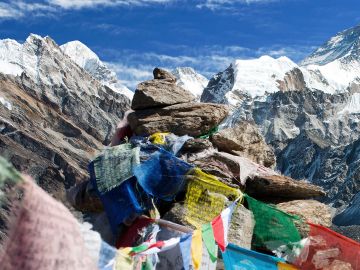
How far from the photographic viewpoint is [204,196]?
11664mm

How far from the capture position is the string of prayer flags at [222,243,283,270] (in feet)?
33.7

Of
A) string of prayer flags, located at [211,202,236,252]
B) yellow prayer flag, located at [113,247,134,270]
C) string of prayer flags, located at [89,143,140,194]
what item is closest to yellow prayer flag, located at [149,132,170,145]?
string of prayer flags, located at [89,143,140,194]

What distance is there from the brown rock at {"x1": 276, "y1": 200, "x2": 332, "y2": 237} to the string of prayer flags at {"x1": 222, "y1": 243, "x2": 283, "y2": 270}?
2.27 metres

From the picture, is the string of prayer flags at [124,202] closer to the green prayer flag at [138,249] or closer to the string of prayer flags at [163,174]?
the string of prayer flags at [163,174]

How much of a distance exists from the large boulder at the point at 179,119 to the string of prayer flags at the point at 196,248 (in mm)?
4729

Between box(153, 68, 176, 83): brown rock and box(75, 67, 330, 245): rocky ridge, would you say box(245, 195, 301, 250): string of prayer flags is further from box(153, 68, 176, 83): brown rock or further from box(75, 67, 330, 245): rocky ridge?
box(153, 68, 176, 83): brown rock

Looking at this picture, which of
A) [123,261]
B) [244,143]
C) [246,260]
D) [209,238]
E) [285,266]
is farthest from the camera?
[244,143]

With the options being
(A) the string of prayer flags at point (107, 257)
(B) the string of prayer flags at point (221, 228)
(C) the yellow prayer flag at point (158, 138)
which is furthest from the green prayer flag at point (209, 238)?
(C) the yellow prayer flag at point (158, 138)

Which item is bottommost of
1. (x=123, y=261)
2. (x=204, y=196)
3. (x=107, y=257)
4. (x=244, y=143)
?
(x=123, y=261)

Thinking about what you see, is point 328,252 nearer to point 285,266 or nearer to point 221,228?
point 285,266

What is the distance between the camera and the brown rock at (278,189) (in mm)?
13352

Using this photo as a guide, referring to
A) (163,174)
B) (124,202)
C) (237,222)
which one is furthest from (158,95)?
(237,222)

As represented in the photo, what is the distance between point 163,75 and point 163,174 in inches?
189

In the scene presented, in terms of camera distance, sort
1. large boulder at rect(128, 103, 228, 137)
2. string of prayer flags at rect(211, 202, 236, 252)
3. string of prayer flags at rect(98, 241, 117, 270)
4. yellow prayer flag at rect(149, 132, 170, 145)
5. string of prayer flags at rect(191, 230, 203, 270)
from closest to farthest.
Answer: string of prayer flags at rect(98, 241, 117, 270) < string of prayer flags at rect(191, 230, 203, 270) < string of prayer flags at rect(211, 202, 236, 252) < yellow prayer flag at rect(149, 132, 170, 145) < large boulder at rect(128, 103, 228, 137)
